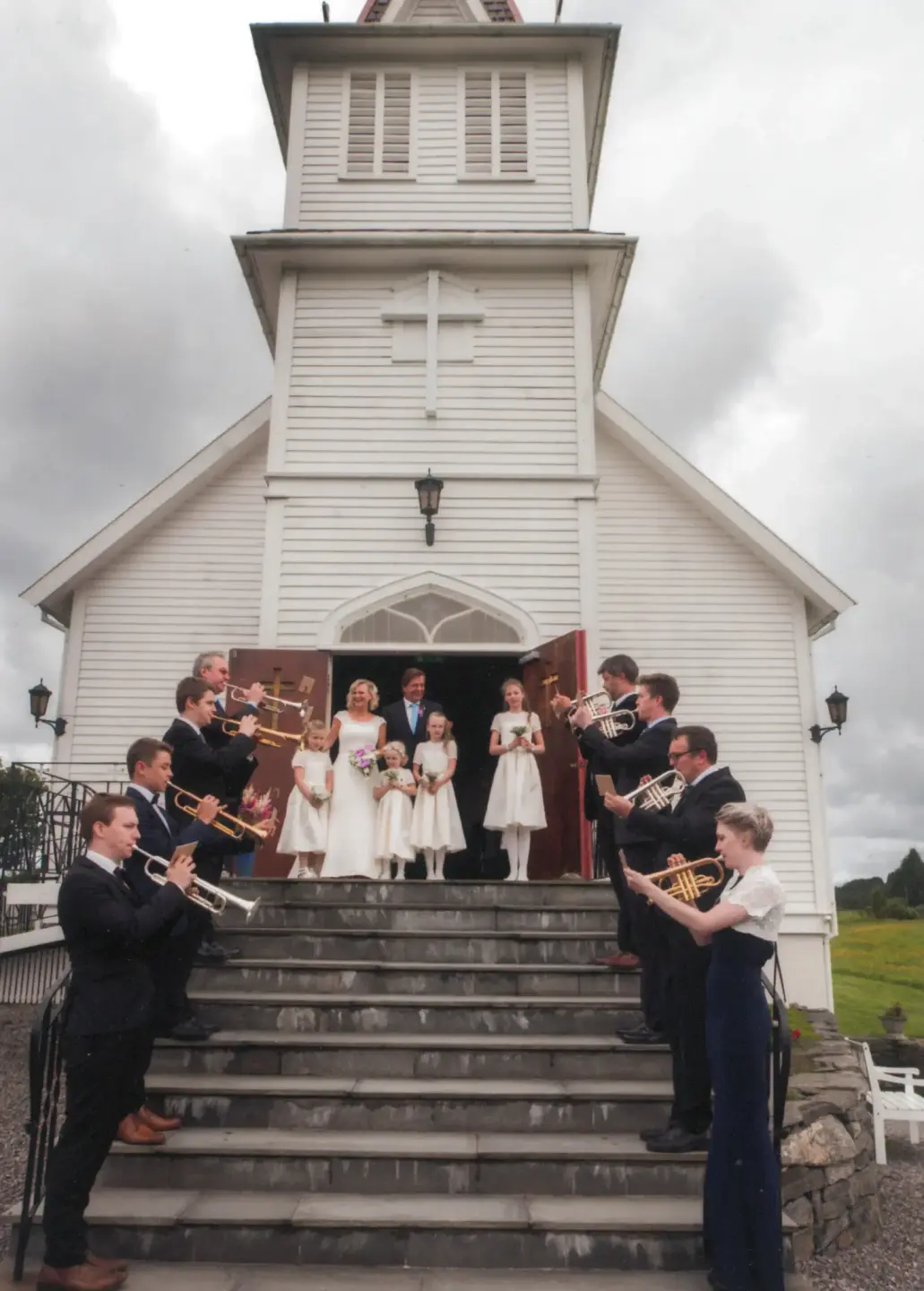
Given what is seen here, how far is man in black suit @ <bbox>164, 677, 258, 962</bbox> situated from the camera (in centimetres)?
620

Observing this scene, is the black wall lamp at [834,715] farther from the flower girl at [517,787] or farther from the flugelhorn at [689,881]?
the flugelhorn at [689,881]

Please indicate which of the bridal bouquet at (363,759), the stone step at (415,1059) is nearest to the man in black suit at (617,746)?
the stone step at (415,1059)

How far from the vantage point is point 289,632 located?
10.7 m

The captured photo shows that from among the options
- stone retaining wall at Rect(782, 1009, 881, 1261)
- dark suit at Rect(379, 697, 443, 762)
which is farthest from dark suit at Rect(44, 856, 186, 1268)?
dark suit at Rect(379, 697, 443, 762)

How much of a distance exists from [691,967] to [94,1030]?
278cm

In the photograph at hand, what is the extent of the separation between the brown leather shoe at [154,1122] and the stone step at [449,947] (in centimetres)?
186

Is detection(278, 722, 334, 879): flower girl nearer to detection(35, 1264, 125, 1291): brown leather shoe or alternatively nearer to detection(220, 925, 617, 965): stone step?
detection(220, 925, 617, 965): stone step

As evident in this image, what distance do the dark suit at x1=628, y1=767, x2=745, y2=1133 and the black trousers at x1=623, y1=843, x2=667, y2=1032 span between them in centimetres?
44

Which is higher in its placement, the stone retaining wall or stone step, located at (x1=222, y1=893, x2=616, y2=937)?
stone step, located at (x1=222, y1=893, x2=616, y2=937)

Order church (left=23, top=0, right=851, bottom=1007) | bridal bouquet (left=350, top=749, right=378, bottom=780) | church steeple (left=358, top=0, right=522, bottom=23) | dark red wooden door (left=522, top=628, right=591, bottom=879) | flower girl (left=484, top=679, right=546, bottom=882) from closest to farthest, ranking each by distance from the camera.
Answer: bridal bouquet (left=350, top=749, right=378, bottom=780) < flower girl (left=484, top=679, right=546, bottom=882) < dark red wooden door (left=522, top=628, right=591, bottom=879) < church (left=23, top=0, right=851, bottom=1007) < church steeple (left=358, top=0, right=522, bottom=23)

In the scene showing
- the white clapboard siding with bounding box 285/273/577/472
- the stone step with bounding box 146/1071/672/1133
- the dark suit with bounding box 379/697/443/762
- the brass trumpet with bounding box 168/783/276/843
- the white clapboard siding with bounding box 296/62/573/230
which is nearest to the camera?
the stone step with bounding box 146/1071/672/1133

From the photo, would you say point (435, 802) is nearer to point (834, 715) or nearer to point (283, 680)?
point (283, 680)

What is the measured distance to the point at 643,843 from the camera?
233 inches

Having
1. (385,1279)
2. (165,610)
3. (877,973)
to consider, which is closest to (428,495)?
(165,610)
